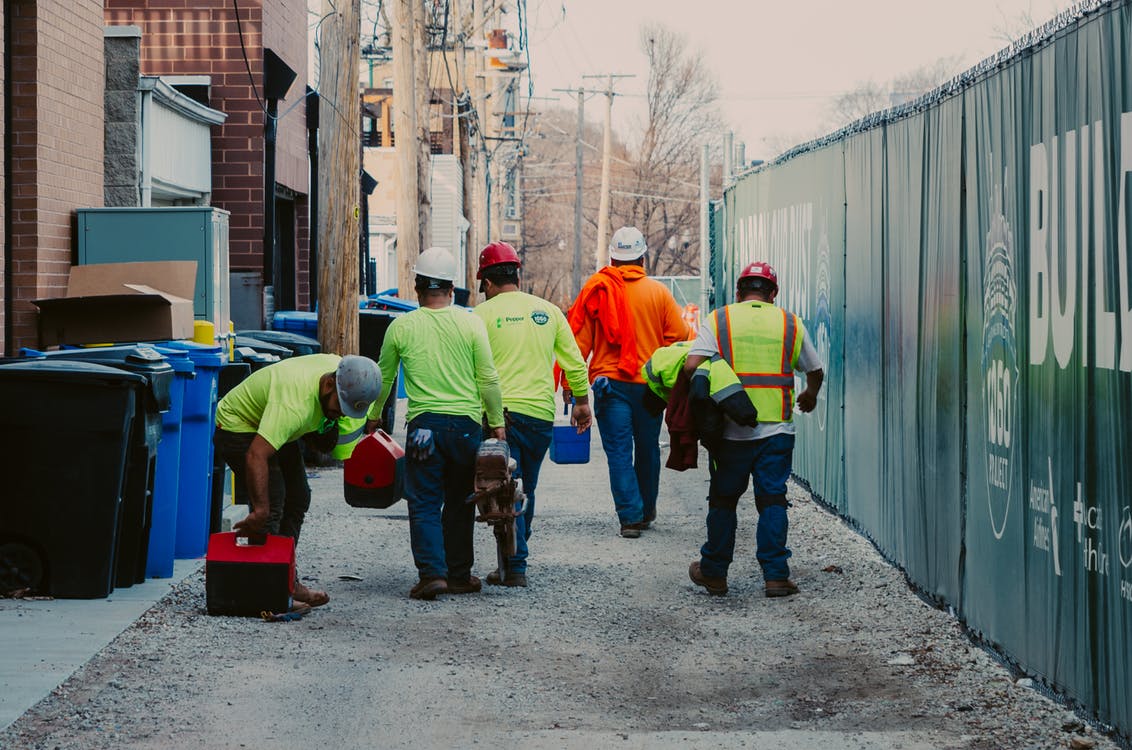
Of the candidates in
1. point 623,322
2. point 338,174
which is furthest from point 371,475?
point 338,174

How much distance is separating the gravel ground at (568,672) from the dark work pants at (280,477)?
0.51m

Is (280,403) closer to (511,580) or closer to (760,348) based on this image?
(511,580)

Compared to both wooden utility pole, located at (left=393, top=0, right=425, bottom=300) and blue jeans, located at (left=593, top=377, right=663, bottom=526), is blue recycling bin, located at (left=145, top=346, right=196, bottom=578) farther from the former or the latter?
wooden utility pole, located at (left=393, top=0, right=425, bottom=300)

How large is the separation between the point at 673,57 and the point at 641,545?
60188 mm

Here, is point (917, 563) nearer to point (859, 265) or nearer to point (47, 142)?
point (859, 265)

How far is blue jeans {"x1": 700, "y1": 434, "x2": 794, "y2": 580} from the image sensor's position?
8.59 metres

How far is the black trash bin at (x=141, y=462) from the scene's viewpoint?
327 inches

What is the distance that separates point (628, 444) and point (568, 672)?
161 inches

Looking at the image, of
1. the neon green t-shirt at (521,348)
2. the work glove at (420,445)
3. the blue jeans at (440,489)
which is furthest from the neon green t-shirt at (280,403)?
the neon green t-shirt at (521,348)

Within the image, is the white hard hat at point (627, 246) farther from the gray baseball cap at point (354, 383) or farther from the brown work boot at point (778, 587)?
the gray baseball cap at point (354, 383)

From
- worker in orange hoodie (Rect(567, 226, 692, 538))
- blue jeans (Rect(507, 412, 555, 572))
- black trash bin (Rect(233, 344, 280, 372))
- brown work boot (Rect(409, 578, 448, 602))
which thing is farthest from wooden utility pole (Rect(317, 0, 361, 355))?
brown work boot (Rect(409, 578, 448, 602))

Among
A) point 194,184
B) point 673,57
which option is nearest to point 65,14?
point 194,184

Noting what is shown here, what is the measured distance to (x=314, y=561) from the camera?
32.1 ft

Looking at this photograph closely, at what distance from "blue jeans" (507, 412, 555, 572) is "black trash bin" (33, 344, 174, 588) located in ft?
6.30
